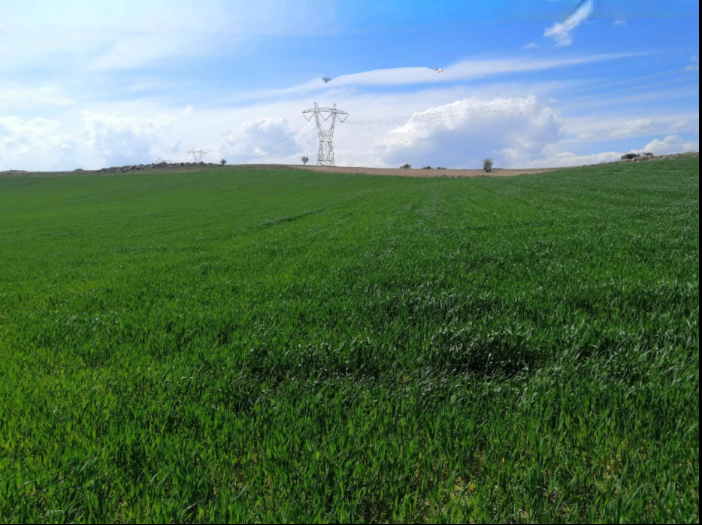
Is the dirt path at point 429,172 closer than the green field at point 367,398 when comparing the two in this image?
No

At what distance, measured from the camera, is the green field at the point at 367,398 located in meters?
2.53

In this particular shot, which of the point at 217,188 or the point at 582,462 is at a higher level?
the point at 217,188

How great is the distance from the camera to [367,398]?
374 centimetres

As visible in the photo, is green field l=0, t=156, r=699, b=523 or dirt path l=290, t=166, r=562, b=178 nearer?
green field l=0, t=156, r=699, b=523

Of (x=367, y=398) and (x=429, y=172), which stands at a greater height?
(x=429, y=172)

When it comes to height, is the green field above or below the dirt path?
below

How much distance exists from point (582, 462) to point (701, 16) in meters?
2.98

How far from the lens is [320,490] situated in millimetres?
2580

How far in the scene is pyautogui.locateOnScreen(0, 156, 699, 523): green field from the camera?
2.53m

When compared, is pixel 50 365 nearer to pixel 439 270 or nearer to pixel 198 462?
pixel 198 462

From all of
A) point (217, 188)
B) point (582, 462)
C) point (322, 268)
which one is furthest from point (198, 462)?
point (217, 188)

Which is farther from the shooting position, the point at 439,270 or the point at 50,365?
the point at 439,270

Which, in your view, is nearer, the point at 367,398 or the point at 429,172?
the point at 367,398

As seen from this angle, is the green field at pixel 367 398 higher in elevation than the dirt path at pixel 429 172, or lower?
lower
